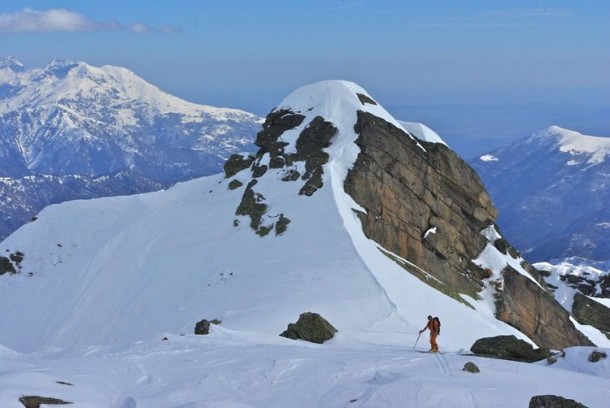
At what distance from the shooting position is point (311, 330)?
3994cm

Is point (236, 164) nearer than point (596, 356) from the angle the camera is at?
No

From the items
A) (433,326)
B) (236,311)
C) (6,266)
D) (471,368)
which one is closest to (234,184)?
(6,266)

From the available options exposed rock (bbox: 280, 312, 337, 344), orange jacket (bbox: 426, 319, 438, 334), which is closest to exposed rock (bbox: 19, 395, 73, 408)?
orange jacket (bbox: 426, 319, 438, 334)

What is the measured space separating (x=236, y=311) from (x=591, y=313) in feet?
173

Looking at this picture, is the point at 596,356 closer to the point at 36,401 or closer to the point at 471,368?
the point at 471,368

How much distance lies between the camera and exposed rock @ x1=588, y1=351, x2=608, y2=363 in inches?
1212

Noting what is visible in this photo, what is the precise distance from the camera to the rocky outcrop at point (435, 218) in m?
64.1

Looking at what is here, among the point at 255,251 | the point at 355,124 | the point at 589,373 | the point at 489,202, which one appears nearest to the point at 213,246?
the point at 255,251

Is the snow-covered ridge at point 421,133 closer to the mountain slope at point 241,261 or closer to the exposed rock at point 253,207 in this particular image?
the mountain slope at point 241,261

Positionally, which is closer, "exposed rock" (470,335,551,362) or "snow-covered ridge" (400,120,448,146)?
"exposed rock" (470,335,551,362)

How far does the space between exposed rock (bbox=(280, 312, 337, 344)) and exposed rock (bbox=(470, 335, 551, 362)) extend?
864cm

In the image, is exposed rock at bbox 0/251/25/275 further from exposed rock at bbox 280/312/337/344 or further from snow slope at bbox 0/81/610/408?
exposed rock at bbox 280/312/337/344

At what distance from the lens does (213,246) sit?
2581 inches

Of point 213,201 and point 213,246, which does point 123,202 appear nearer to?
point 213,201
